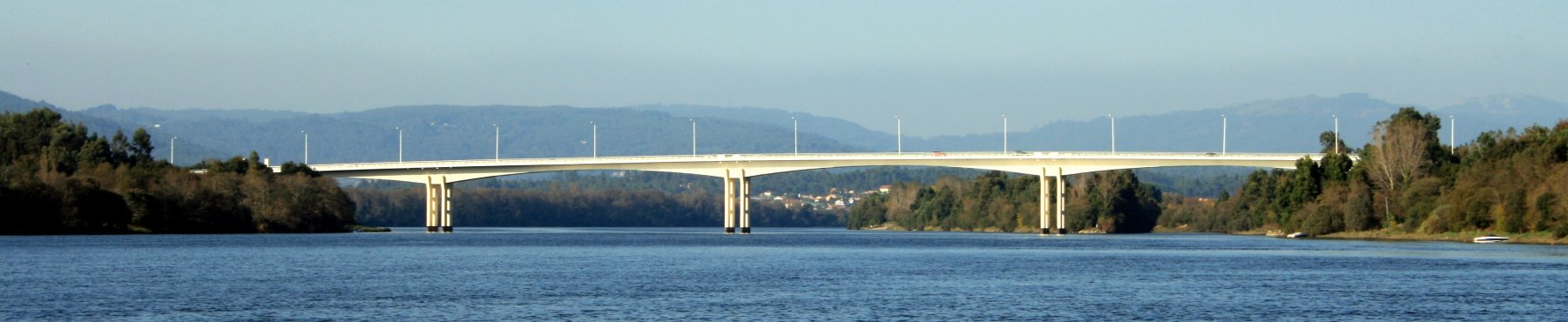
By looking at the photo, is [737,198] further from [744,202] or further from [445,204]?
[445,204]

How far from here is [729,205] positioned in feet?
461

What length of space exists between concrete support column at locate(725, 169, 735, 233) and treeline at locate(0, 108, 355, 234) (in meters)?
27.6

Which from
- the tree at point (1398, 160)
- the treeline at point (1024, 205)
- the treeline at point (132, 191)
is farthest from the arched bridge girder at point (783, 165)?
the treeline at point (1024, 205)

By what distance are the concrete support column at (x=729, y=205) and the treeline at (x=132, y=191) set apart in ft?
90.6

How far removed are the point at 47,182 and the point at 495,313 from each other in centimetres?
7363

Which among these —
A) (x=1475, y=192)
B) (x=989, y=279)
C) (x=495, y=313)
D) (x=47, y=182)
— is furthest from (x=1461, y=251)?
(x=47, y=182)

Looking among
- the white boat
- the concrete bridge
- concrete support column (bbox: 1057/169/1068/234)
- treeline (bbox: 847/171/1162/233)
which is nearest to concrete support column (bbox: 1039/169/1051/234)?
the concrete bridge

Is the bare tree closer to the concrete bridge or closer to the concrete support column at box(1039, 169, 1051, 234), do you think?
the concrete bridge

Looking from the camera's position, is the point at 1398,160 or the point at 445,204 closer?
the point at 1398,160

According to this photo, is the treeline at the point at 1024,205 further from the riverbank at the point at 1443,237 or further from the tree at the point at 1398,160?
the tree at the point at 1398,160

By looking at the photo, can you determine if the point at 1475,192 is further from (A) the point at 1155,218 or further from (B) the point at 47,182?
(B) the point at 47,182

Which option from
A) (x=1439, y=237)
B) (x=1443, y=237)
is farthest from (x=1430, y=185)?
(x=1443, y=237)

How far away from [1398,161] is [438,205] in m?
74.0

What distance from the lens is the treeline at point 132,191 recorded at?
102125 millimetres
